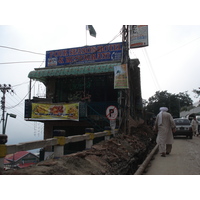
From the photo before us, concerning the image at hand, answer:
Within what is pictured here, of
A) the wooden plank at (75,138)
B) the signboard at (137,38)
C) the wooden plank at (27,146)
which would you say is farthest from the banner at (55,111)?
the wooden plank at (27,146)

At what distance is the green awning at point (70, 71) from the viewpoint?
1281cm

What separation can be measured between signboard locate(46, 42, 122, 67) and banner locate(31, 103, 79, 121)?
3.59 m

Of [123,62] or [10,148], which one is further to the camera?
[123,62]

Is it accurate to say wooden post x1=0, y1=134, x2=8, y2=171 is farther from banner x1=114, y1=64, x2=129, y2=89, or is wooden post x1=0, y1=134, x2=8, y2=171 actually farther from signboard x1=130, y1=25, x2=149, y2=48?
signboard x1=130, y1=25, x2=149, y2=48

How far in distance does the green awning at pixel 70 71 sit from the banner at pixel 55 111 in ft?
6.93

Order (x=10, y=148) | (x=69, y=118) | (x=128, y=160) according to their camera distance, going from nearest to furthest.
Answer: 1. (x=10, y=148)
2. (x=128, y=160)
3. (x=69, y=118)

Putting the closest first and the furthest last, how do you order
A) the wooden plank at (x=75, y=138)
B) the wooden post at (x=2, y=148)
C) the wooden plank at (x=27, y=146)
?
the wooden post at (x=2, y=148)
the wooden plank at (x=27, y=146)
the wooden plank at (x=75, y=138)

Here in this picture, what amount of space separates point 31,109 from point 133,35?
8338 mm

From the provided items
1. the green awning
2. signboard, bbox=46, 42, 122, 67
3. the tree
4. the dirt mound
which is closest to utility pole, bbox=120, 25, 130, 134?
the green awning

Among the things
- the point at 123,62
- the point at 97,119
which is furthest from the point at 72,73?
the point at 123,62

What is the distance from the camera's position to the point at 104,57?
14633mm

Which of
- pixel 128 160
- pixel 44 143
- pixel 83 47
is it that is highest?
pixel 83 47

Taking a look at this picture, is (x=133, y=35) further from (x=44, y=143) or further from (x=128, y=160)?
(x=44, y=143)

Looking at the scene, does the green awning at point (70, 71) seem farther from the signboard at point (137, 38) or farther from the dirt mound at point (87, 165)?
the dirt mound at point (87, 165)
